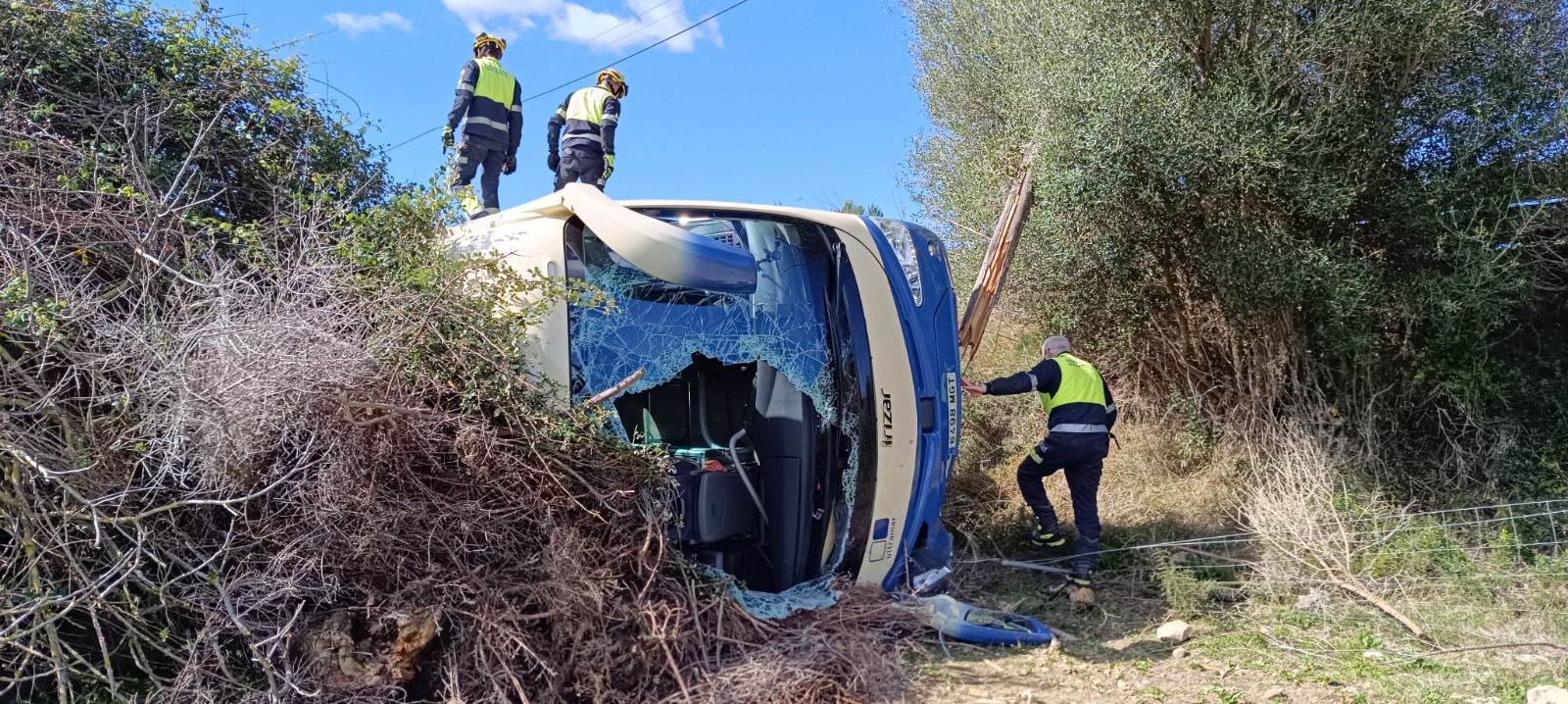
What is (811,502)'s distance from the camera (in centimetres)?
464

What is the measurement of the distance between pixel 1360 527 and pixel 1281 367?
1714 mm

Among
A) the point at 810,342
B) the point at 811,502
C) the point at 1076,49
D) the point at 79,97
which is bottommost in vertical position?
the point at 811,502

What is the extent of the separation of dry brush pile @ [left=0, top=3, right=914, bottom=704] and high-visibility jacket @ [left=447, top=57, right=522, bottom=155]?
231 cm

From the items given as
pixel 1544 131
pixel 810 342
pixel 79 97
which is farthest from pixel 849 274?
pixel 1544 131

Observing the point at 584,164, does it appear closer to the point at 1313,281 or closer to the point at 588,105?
the point at 588,105

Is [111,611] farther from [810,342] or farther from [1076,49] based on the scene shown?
[1076,49]

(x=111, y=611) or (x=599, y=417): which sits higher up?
(x=599, y=417)

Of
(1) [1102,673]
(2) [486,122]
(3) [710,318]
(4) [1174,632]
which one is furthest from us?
(2) [486,122]

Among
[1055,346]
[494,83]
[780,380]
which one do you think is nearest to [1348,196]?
[1055,346]

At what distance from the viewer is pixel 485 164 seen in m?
6.64

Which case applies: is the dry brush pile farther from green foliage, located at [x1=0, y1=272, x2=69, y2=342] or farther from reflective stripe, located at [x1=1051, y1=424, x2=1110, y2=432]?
reflective stripe, located at [x1=1051, y1=424, x2=1110, y2=432]

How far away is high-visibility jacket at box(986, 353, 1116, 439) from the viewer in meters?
6.14

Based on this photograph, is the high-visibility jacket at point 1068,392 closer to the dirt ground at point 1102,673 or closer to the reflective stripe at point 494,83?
the dirt ground at point 1102,673

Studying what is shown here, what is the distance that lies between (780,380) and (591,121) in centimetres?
297
